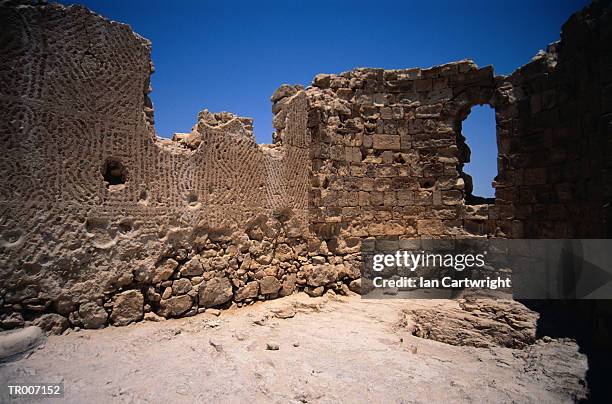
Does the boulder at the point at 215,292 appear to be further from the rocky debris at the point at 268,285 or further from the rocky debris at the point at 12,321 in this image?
the rocky debris at the point at 12,321

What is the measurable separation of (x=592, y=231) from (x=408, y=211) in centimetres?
266

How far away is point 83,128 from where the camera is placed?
3615mm

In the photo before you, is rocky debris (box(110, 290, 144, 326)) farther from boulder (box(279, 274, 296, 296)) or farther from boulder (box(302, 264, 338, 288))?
boulder (box(302, 264, 338, 288))

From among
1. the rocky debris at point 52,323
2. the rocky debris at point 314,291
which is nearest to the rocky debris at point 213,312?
the rocky debris at point 52,323

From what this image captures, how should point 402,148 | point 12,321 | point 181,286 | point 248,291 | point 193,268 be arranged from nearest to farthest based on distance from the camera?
point 12,321
point 181,286
point 193,268
point 248,291
point 402,148

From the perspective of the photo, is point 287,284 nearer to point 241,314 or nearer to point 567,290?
point 241,314

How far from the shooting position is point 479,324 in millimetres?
4652

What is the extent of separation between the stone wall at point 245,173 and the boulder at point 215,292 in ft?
0.05

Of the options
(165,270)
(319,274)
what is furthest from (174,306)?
(319,274)

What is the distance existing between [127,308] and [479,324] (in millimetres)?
4157

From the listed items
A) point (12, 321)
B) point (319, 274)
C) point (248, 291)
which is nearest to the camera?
point (12, 321)

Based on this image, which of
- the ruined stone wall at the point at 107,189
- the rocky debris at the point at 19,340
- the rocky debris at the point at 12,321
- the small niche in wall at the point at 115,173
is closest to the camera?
the rocky debris at the point at 19,340

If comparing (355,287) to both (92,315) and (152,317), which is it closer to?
(152,317)

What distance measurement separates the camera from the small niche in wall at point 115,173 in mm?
3863
